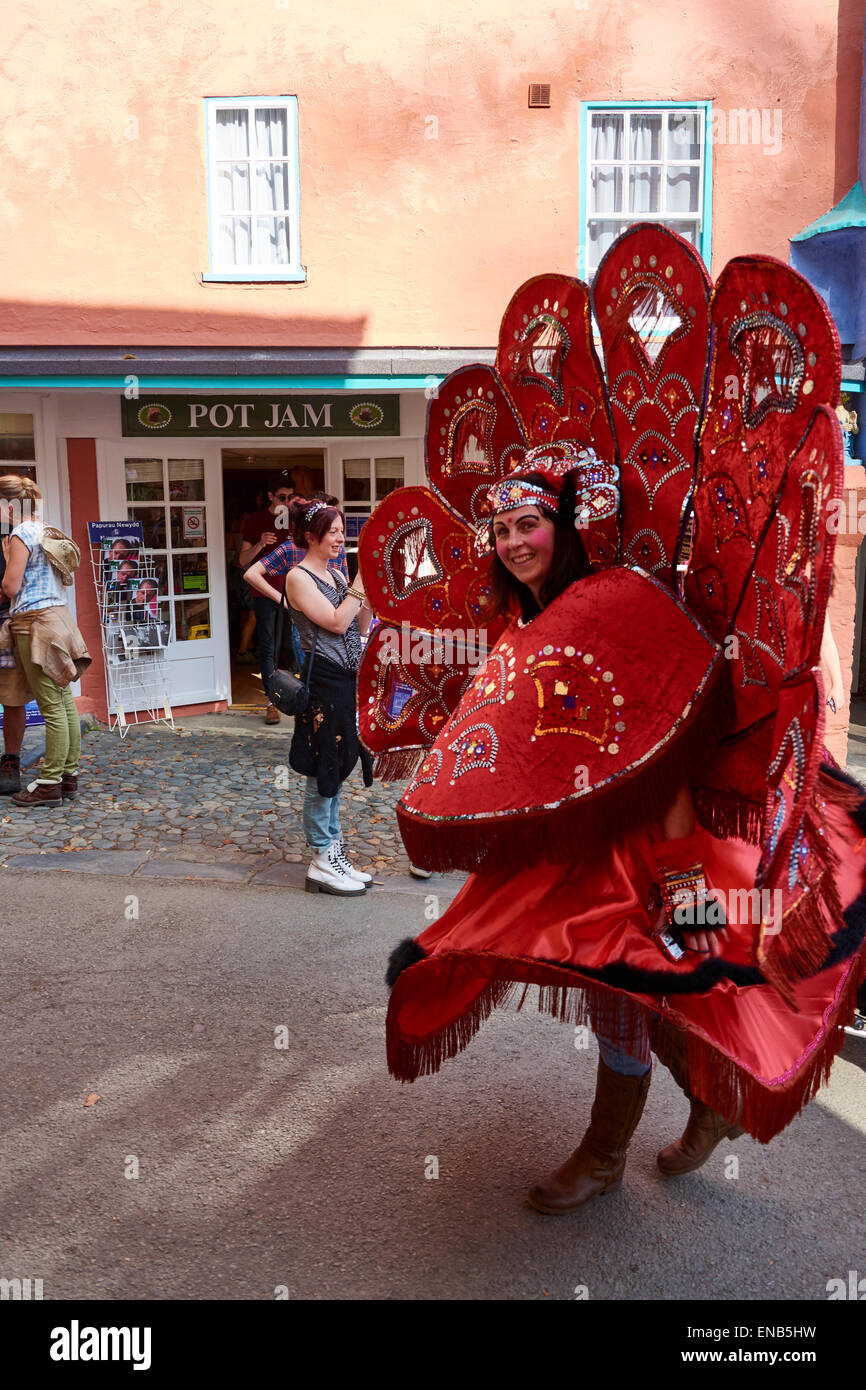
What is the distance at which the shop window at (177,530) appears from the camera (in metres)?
8.70

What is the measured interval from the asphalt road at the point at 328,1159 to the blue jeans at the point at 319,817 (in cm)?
79

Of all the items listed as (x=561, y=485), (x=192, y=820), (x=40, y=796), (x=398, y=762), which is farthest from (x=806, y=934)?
(x=40, y=796)

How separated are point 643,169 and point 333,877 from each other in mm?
6713

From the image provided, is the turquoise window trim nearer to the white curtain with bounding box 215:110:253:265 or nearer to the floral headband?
the white curtain with bounding box 215:110:253:265

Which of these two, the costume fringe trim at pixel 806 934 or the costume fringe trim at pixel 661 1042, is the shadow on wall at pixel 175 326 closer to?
the costume fringe trim at pixel 661 1042

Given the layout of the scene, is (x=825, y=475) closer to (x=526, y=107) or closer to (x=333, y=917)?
(x=333, y=917)

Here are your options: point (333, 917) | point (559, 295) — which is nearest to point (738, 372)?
point (559, 295)

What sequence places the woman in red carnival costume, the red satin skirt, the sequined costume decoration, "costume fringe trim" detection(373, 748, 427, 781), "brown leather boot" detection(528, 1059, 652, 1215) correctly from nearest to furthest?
the sequined costume decoration < the woman in red carnival costume < the red satin skirt < "brown leather boot" detection(528, 1059, 652, 1215) < "costume fringe trim" detection(373, 748, 427, 781)

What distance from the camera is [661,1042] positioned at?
230cm

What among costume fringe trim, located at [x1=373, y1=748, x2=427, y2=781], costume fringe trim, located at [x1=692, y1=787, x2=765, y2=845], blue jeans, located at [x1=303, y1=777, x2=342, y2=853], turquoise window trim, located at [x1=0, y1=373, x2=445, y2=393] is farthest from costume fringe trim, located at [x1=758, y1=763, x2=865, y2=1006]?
turquoise window trim, located at [x1=0, y1=373, x2=445, y2=393]

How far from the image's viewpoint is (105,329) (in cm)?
848

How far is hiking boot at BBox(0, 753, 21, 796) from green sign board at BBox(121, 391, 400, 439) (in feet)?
10.3

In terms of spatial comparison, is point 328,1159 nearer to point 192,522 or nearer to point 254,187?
point 192,522

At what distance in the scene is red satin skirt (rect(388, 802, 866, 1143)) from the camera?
2.11m
